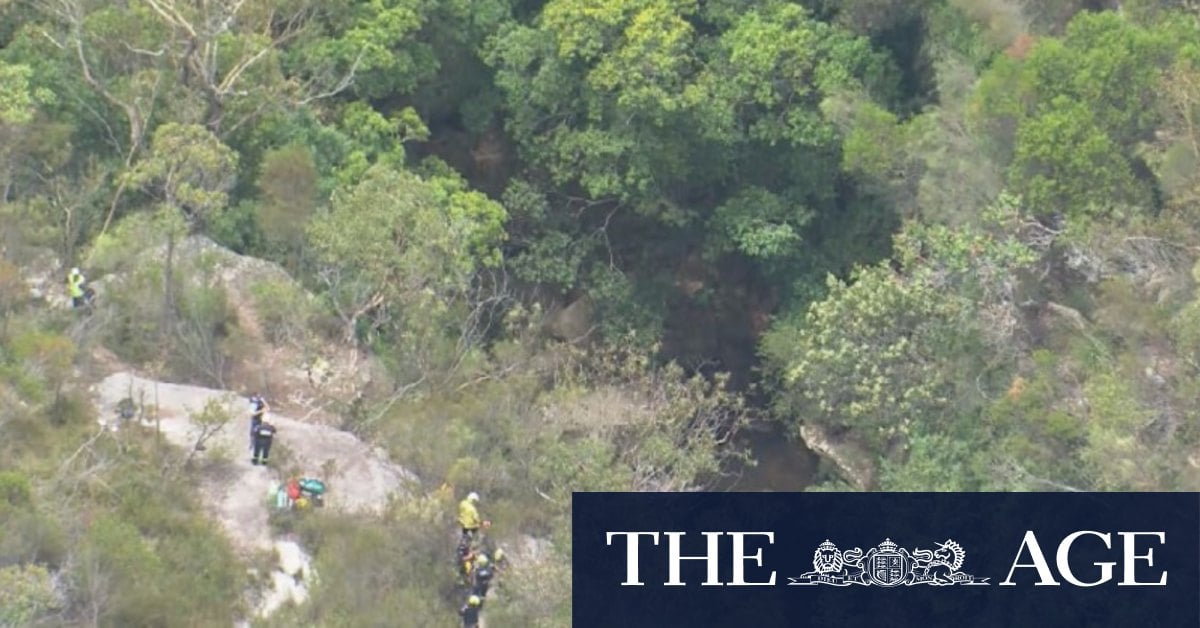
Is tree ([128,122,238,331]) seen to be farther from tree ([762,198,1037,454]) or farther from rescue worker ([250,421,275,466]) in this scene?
tree ([762,198,1037,454])

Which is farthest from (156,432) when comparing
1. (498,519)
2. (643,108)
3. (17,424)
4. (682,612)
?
(643,108)

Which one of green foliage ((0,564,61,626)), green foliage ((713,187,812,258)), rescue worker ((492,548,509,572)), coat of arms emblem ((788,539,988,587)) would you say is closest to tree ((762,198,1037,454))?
coat of arms emblem ((788,539,988,587))

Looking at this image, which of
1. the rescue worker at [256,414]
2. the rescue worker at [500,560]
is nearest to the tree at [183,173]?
the rescue worker at [256,414]

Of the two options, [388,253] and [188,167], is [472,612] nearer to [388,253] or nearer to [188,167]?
[388,253]

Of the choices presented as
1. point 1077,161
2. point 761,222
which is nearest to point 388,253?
point 761,222

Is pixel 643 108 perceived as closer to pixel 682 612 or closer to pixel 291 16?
pixel 291 16
